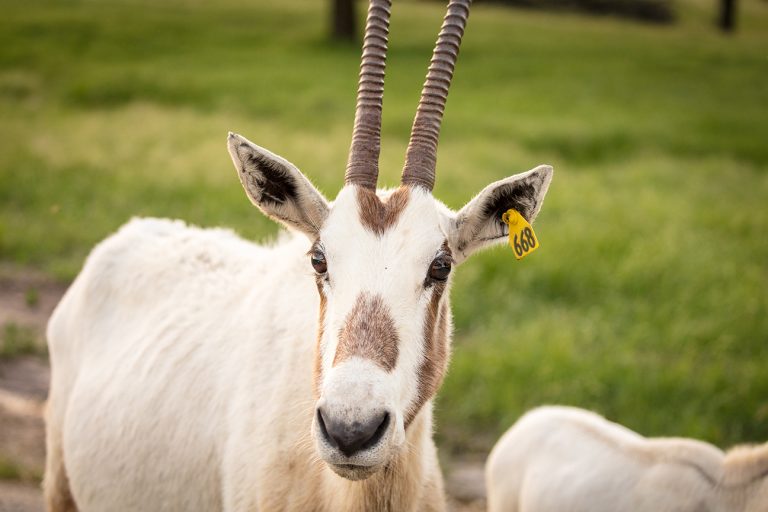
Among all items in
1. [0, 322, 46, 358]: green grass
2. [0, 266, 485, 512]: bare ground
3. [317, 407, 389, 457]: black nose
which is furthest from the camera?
[0, 322, 46, 358]: green grass

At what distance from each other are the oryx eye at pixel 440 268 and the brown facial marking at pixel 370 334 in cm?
37

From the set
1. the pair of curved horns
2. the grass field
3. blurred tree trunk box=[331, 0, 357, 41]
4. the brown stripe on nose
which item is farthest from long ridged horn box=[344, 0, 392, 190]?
blurred tree trunk box=[331, 0, 357, 41]

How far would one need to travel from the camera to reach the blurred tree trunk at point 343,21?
31.8m

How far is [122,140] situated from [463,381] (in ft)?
38.5

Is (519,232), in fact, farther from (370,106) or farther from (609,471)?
(609,471)

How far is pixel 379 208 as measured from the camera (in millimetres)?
3949

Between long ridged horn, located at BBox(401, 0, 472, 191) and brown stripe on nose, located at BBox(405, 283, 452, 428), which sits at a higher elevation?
long ridged horn, located at BBox(401, 0, 472, 191)

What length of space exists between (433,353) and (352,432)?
0.88 meters

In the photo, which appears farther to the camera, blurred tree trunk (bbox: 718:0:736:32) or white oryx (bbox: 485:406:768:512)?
blurred tree trunk (bbox: 718:0:736:32)

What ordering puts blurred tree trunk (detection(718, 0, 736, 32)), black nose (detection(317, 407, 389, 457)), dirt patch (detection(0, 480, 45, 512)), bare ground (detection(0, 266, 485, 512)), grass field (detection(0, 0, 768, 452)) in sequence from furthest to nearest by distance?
blurred tree trunk (detection(718, 0, 736, 32)) < grass field (detection(0, 0, 768, 452)) < bare ground (detection(0, 266, 485, 512)) < dirt patch (detection(0, 480, 45, 512)) < black nose (detection(317, 407, 389, 457))

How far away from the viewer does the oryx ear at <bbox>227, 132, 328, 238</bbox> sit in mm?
4176

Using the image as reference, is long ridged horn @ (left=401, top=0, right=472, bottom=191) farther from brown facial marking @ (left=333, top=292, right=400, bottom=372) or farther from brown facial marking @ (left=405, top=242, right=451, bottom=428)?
brown facial marking @ (left=333, top=292, right=400, bottom=372)

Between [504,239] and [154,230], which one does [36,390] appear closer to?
[154,230]

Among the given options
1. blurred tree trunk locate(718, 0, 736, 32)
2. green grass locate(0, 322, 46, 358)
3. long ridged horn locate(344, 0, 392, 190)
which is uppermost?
long ridged horn locate(344, 0, 392, 190)
